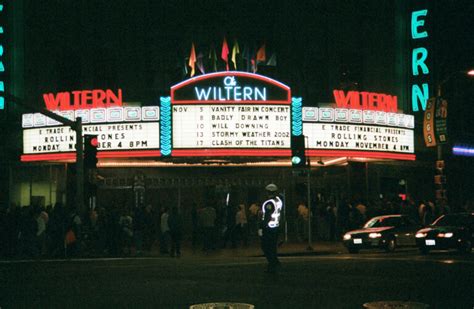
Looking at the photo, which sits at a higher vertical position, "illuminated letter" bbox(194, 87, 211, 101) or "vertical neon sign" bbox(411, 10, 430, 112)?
"vertical neon sign" bbox(411, 10, 430, 112)

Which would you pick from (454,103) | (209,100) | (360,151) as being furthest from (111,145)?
(454,103)

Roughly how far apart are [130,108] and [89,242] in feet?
19.3

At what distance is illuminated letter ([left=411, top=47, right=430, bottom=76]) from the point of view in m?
35.3

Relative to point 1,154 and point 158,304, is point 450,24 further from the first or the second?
point 158,304

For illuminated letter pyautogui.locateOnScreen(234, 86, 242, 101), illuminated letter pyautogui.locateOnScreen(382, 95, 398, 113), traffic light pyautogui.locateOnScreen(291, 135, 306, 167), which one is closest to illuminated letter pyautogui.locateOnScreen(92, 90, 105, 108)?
illuminated letter pyautogui.locateOnScreen(234, 86, 242, 101)

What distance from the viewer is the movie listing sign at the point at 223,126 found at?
92.1ft

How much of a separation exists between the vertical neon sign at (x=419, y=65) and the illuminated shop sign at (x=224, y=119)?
978 centimetres

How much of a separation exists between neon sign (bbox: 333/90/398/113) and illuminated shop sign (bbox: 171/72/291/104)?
7.87ft

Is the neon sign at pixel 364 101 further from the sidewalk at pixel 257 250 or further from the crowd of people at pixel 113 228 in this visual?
the sidewalk at pixel 257 250

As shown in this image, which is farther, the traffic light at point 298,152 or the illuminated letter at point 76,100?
the illuminated letter at point 76,100

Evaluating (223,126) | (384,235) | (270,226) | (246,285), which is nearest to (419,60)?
(223,126)

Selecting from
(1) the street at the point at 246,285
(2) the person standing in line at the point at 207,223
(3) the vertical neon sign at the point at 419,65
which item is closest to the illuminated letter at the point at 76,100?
(2) the person standing in line at the point at 207,223

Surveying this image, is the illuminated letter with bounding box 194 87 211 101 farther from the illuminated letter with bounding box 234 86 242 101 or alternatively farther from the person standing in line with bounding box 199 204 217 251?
the person standing in line with bounding box 199 204 217 251

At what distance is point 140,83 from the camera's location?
3391 centimetres
